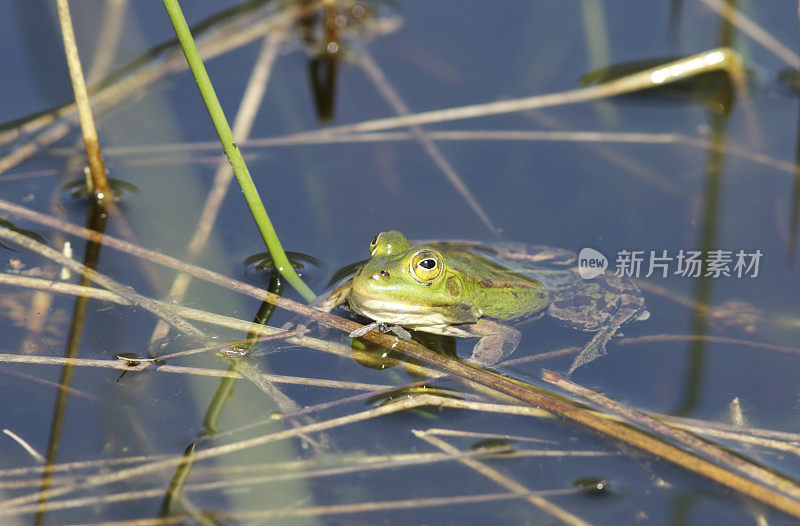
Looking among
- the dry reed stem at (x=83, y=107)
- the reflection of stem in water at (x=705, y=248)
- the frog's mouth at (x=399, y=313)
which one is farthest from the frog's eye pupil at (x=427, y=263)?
the dry reed stem at (x=83, y=107)

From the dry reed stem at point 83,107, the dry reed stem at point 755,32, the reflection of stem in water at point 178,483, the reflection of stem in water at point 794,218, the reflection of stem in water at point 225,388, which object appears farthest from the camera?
the dry reed stem at point 755,32

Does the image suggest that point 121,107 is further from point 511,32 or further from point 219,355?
point 511,32

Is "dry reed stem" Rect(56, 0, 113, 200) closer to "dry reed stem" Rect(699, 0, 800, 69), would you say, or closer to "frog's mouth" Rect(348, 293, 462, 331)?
"frog's mouth" Rect(348, 293, 462, 331)

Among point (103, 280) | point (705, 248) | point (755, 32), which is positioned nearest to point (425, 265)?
point (103, 280)

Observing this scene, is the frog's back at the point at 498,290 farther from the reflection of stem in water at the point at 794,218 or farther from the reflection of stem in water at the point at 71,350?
the reflection of stem in water at the point at 71,350

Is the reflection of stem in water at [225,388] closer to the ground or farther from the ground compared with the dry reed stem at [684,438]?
farther from the ground

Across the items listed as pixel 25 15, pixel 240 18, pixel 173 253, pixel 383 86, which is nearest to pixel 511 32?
pixel 383 86

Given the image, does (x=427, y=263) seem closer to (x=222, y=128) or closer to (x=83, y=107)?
(x=222, y=128)
